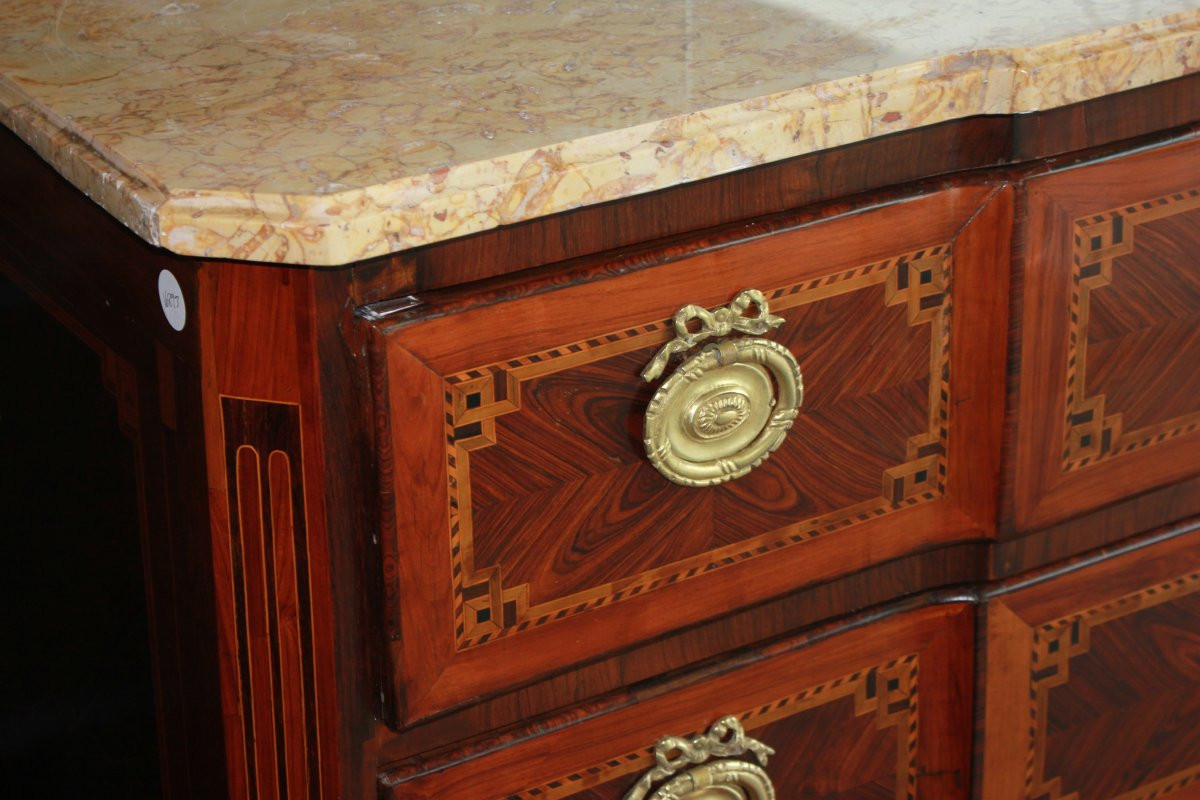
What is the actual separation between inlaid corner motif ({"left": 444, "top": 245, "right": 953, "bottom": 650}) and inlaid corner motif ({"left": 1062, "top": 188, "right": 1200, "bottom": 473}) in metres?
0.07

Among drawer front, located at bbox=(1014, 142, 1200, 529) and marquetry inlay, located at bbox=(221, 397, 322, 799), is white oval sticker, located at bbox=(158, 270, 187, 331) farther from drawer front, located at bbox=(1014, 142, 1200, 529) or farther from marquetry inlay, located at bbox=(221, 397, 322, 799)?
drawer front, located at bbox=(1014, 142, 1200, 529)

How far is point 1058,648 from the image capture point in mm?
1009

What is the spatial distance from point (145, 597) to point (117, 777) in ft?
0.58

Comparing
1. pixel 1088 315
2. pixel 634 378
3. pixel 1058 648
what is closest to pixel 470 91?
pixel 634 378

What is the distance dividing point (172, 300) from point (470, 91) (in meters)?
0.16

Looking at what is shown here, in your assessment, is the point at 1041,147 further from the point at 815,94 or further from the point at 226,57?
the point at 226,57

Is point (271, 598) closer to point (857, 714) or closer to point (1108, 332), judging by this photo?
point (857, 714)

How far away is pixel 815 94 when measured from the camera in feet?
2.64

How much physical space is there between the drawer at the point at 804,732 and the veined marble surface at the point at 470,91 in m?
0.28

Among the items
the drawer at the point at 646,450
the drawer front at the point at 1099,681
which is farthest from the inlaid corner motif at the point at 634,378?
the drawer front at the point at 1099,681

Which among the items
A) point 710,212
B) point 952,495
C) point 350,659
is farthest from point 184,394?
point 952,495

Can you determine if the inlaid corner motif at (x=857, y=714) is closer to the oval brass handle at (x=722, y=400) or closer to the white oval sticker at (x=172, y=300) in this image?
the oval brass handle at (x=722, y=400)

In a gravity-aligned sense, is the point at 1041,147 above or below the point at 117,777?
above

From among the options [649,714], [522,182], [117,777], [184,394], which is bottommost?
[117,777]
